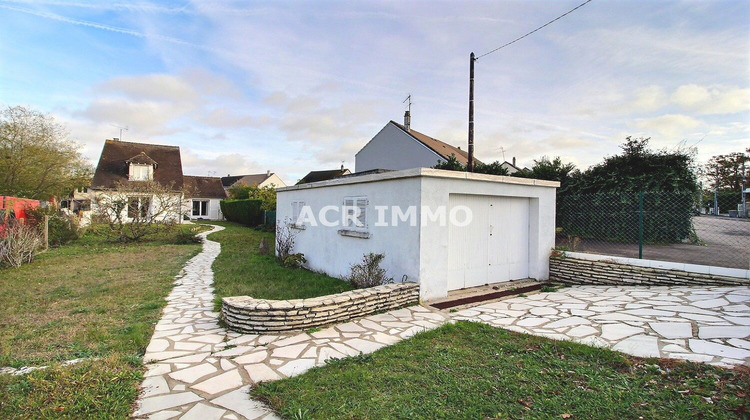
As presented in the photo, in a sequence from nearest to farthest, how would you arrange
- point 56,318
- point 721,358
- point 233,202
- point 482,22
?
1. point 721,358
2. point 56,318
3. point 482,22
4. point 233,202

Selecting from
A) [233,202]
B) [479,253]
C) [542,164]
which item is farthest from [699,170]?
[233,202]

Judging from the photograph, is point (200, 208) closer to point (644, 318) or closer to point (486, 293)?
point (486, 293)

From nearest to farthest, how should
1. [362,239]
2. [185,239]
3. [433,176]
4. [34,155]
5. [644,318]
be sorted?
[644,318] < [433,176] < [362,239] < [185,239] < [34,155]

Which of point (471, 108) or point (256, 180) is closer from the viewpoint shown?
point (471, 108)

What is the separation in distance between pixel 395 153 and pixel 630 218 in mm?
13058

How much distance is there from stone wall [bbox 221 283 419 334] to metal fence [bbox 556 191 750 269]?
7.53 m

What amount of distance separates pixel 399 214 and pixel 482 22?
6221 millimetres

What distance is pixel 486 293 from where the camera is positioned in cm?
670

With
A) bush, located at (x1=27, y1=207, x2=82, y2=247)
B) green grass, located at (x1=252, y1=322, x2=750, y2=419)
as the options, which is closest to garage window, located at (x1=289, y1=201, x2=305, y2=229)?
green grass, located at (x1=252, y1=322, x2=750, y2=419)

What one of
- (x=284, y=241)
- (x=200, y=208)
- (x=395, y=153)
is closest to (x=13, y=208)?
(x=284, y=241)

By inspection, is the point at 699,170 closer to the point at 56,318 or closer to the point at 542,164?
the point at 542,164

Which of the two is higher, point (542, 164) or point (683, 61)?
point (683, 61)

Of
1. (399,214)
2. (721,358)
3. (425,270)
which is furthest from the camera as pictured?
(399,214)

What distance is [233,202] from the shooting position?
28.5m
